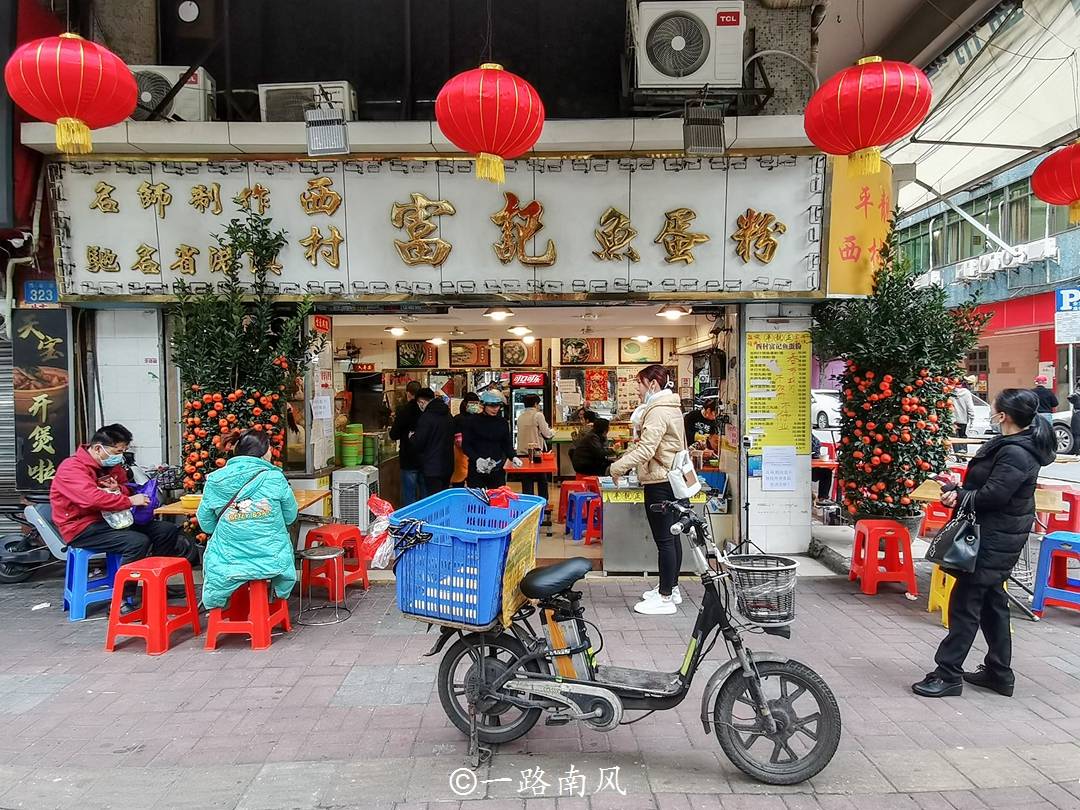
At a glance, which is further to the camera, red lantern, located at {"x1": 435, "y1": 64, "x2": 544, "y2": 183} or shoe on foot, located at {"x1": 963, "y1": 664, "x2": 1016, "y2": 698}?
red lantern, located at {"x1": 435, "y1": 64, "x2": 544, "y2": 183}

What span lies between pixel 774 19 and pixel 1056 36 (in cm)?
382

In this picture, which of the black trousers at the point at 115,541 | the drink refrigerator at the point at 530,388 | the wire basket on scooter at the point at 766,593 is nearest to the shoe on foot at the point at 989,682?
the wire basket on scooter at the point at 766,593

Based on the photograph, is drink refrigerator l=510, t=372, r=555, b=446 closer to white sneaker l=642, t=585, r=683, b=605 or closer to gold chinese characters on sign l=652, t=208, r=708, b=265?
gold chinese characters on sign l=652, t=208, r=708, b=265

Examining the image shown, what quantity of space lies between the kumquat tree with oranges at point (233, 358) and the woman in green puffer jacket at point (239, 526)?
1.66 m

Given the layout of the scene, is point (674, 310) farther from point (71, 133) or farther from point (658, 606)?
point (71, 133)

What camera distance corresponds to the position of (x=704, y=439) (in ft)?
31.9

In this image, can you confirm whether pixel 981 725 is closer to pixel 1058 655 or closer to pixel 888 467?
pixel 1058 655

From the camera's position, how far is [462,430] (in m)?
8.97

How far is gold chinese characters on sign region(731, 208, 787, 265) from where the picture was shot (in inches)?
287

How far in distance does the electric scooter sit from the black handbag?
4.86ft

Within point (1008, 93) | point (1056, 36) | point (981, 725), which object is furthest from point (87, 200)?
point (1008, 93)

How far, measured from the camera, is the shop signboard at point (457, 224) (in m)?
7.23

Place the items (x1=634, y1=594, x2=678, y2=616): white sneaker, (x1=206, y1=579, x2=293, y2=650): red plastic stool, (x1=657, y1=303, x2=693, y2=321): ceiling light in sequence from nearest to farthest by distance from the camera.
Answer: (x1=206, y1=579, x2=293, y2=650): red plastic stool → (x1=634, y1=594, x2=678, y2=616): white sneaker → (x1=657, y1=303, x2=693, y2=321): ceiling light

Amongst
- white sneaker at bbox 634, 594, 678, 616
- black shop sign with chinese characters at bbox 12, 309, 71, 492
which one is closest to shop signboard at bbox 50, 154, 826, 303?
black shop sign with chinese characters at bbox 12, 309, 71, 492
